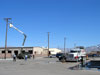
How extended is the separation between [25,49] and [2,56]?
32692 millimetres

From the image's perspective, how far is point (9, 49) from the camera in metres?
101

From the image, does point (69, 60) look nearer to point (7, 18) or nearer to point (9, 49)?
point (7, 18)

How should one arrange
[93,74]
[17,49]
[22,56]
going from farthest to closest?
[17,49]
[22,56]
[93,74]

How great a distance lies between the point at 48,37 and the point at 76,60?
61.5m

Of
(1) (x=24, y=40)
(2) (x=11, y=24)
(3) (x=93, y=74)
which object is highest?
(2) (x=11, y=24)

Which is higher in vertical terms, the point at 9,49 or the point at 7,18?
the point at 7,18

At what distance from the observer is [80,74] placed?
17.8 meters

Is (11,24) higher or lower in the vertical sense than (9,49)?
higher

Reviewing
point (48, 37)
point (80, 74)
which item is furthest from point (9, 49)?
point (80, 74)

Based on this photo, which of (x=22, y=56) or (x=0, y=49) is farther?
(x=0, y=49)

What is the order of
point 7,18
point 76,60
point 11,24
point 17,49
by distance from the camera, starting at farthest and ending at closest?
point 17,49 < point 11,24 < point 7,18 < point 76,60

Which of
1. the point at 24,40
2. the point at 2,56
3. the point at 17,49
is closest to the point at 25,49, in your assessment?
the point at 17,49

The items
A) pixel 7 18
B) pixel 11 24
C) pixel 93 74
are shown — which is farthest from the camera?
pixel 11 24

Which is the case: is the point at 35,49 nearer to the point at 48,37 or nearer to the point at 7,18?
the point at 48,37
